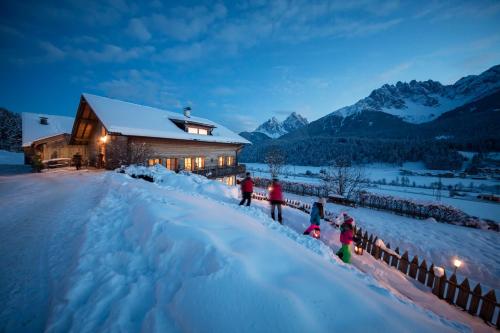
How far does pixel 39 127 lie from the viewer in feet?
88.5

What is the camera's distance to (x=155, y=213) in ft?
15.0

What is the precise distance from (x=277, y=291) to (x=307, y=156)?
102m

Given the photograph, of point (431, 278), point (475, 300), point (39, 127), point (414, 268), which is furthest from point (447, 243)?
point (39, 127)

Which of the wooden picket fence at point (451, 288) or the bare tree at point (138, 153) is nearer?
the wooden picket fence at point (451, 288)

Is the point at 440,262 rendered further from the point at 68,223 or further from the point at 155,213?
the point at 68,223

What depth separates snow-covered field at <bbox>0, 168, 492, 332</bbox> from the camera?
6.79ft

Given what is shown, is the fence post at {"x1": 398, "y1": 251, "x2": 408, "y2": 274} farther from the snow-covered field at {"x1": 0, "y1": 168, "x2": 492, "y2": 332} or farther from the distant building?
the distant building

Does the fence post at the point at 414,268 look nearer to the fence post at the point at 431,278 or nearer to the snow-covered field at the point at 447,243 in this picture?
the fence post at the point at 431,278

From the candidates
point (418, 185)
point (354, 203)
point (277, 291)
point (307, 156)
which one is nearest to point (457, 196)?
point (418, 185)

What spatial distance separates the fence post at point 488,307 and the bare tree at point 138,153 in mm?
17533

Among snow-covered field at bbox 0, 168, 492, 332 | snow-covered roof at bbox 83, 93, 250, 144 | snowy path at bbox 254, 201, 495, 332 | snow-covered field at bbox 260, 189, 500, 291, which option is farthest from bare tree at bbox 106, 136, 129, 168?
snow-covered field at bbox 260, 189, 500, 291

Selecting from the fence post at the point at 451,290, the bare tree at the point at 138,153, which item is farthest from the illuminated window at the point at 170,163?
the fence post at the point at 451,290

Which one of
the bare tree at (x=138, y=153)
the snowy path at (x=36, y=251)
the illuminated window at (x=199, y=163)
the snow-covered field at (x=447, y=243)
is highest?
the bare tree at (x=138, y=153)

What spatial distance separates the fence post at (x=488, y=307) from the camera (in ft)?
14.8
